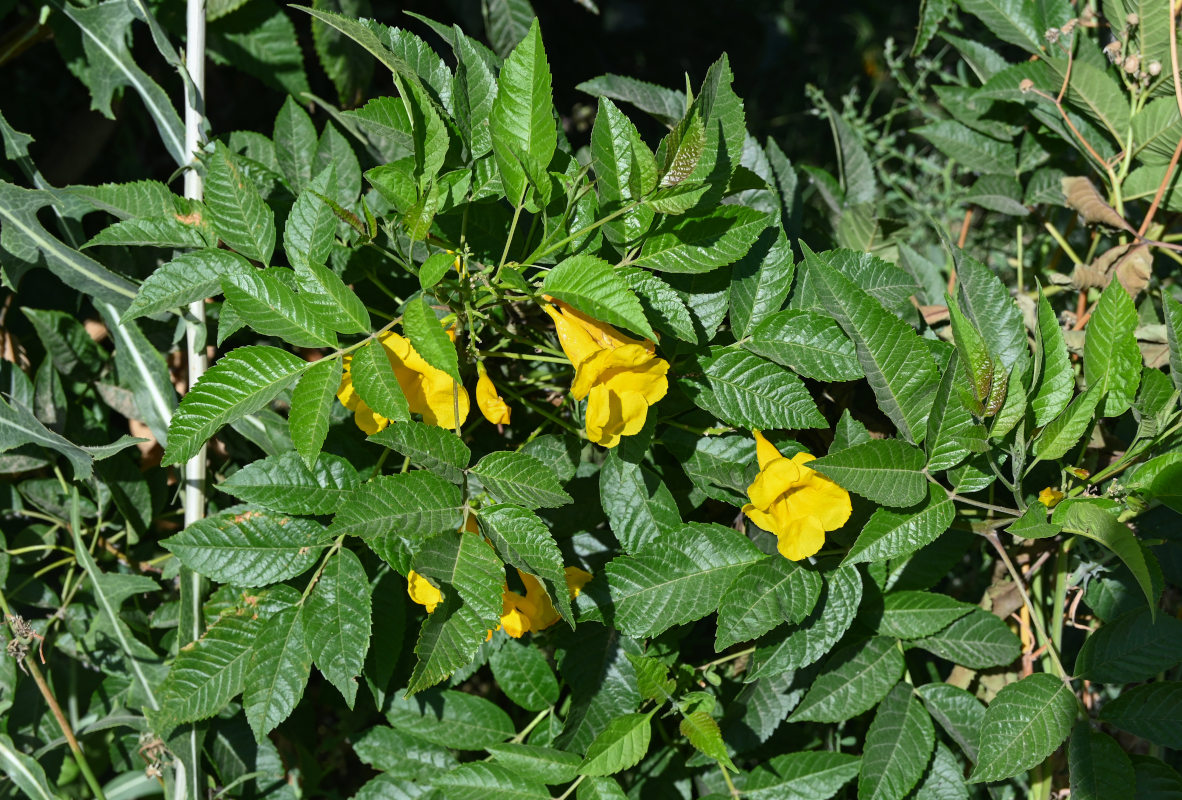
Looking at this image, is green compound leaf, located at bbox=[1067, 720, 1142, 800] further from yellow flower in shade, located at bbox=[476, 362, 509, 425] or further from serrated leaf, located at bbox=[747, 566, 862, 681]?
yellow flower in shade, located at bbox=[476, 362, 509, 425]

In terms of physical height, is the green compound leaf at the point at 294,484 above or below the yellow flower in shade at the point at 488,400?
below

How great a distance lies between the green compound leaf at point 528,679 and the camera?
1287 mm

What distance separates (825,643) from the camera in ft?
3.62

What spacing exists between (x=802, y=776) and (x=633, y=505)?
0.46 meters

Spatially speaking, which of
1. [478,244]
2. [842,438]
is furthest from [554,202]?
[842,438]

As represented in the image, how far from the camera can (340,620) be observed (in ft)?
3.57

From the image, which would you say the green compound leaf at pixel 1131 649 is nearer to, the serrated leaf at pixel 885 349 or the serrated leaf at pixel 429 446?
the serrated leaf at pixel 885 349

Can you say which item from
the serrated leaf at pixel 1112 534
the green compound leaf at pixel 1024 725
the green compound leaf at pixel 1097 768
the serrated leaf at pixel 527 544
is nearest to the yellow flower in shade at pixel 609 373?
the serrated leaf at pixel 527 544

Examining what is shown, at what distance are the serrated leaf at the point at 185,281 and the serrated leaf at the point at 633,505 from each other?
0.51m

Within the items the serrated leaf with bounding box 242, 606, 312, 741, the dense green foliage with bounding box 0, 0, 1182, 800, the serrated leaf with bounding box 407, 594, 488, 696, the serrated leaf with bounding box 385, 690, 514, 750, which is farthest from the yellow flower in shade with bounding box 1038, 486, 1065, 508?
the serrated leaf with bounding box 242, 606, 312, 741

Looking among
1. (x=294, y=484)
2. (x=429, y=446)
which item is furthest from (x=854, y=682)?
(x=294, y=484)

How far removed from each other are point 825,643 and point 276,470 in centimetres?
71

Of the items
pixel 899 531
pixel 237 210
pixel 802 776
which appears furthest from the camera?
pixel 802 776

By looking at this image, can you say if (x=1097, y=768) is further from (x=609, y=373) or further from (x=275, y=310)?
(x=275, y=310)
